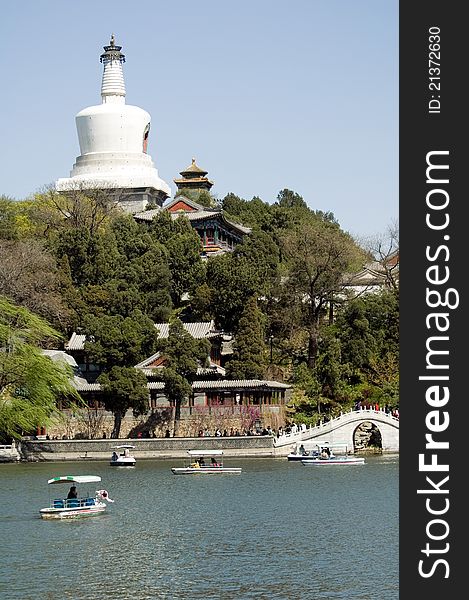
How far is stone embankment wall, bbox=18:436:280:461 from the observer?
55438 millimetres

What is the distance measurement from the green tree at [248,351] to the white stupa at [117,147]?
27530mm

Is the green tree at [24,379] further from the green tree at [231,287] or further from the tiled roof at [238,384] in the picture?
the green tree at [231,287]

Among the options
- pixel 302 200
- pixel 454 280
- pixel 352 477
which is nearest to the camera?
pixel 454 280

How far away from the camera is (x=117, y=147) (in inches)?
3514

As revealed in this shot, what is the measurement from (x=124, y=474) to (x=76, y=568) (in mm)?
21900

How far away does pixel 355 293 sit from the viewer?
2714 inches

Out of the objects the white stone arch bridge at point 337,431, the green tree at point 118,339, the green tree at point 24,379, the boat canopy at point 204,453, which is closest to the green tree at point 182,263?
the green tree at point 118,339

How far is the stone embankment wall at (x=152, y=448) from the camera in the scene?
182ft

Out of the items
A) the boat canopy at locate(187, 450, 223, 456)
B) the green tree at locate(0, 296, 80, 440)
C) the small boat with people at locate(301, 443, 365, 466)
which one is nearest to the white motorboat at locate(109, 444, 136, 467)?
the boat canopy at locate(187, 450, 223, 456)

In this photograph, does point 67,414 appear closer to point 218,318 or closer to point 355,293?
point 218,318

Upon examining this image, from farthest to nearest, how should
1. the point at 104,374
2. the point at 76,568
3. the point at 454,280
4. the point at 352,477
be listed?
1. the point at 104,374
2. the point at 352,477
3. the point at 76,568
4. the point at 454,280

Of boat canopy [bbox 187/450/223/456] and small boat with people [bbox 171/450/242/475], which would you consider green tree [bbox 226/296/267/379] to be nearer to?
boat canopy [bbox 187/450/223/456]

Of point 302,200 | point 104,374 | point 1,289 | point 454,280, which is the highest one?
point 302,200

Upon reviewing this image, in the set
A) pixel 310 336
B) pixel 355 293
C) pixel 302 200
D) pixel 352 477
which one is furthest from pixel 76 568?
pixel 302 200
